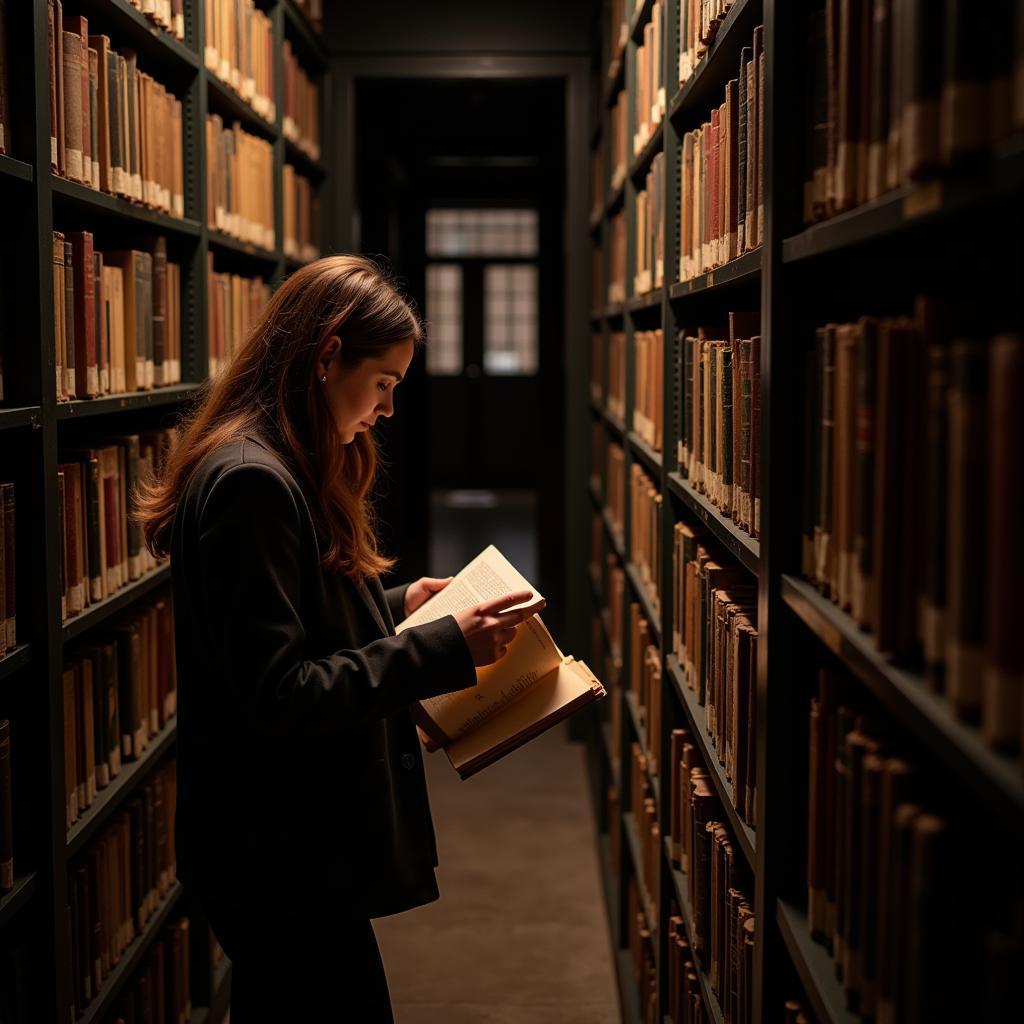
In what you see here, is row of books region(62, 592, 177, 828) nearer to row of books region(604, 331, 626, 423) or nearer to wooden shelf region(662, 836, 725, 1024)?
wooden shelf region(662, 836, 725, 1024)

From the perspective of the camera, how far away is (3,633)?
180 cm

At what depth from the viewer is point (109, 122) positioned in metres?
2.23

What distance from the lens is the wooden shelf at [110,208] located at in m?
1.99

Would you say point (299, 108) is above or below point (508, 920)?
above

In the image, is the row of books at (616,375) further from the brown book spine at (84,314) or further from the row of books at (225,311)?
the brown book spine at (84,314)

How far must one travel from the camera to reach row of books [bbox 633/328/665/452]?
2768 mm

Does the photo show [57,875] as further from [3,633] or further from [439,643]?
[439,643]

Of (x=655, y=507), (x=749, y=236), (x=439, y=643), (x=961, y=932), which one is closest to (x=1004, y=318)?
(x=961, y=932)

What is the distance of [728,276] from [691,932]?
1086mm

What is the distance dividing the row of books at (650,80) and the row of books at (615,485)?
3.05 ft

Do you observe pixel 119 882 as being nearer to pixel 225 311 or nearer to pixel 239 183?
pixel 225 311

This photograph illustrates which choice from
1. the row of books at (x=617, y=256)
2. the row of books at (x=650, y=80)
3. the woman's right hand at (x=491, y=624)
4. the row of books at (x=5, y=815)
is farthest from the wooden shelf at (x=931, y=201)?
the row of books at (x=617, y=256)

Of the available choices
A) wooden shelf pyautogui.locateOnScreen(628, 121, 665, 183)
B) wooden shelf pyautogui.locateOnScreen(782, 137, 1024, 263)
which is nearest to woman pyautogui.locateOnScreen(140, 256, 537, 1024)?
wooden shelf pyautogui.locateOnScreen(782, 137, 1024, 263)

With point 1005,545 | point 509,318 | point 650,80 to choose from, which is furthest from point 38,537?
point 509,318
